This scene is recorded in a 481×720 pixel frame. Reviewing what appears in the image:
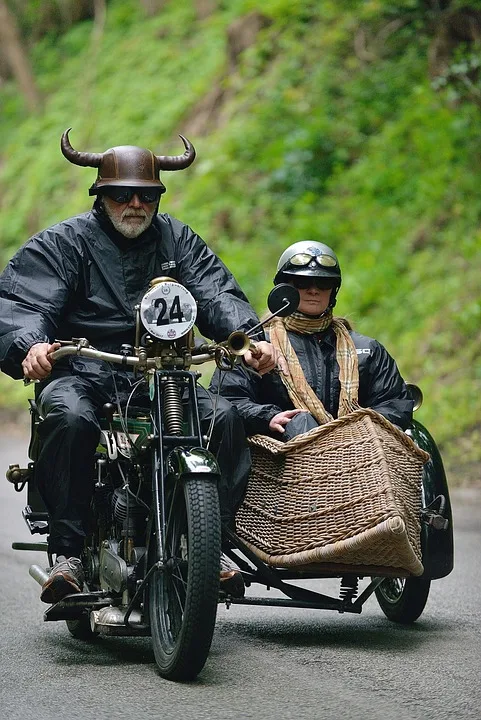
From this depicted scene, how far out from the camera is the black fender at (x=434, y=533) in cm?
654

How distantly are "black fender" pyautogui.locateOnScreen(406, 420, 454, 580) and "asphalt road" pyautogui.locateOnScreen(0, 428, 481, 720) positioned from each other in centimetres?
31

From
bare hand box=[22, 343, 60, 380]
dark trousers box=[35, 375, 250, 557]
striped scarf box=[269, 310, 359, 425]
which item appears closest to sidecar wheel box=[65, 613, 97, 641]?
dark trousers box=[35, 375, 250, 557]

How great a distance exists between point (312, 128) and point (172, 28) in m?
9.93

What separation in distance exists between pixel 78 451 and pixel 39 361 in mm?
475

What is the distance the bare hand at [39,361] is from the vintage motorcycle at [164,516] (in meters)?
0.05

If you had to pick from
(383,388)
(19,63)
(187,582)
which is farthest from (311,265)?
(19,63)

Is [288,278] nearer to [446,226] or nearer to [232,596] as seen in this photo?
[232,596]

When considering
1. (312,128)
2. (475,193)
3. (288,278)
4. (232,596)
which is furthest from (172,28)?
(232,596)

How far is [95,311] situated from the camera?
629cm

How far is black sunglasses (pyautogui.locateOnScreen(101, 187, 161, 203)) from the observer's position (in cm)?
623

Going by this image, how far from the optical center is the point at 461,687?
207 inches

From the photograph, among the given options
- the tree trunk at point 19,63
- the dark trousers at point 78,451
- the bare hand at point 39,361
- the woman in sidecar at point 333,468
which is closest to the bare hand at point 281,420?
the woman in sidecar at point 333,468

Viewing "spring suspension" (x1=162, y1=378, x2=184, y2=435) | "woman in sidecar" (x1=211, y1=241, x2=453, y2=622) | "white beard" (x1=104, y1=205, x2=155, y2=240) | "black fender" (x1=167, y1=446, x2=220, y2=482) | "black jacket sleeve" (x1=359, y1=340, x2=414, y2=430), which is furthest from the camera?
"black jacket sleeve" (x1=359, y1=340, x2=414, y2=430)

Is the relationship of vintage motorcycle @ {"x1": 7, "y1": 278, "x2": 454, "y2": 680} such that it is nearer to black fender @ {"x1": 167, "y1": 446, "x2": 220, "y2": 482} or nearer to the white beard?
black fender @ {"x1": 167, "y1": 446, "x2": 220, "y2": 482}
